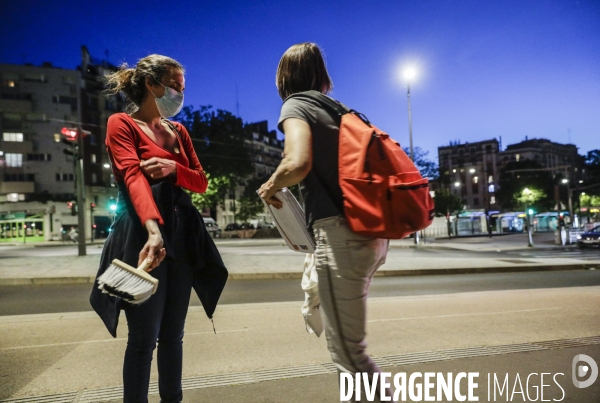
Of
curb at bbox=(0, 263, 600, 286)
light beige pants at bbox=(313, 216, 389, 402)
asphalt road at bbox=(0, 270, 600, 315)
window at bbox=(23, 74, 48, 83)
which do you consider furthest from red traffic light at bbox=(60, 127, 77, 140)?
window at bbox=(23, 74, 48, 83)

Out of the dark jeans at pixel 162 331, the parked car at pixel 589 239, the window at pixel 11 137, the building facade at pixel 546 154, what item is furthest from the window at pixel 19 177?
the building facade at pixel 546 154

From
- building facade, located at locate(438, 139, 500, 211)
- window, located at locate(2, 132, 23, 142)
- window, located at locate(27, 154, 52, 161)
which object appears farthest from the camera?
building facade, located at locate(438, 139, 500, 211)

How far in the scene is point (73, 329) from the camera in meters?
5.62

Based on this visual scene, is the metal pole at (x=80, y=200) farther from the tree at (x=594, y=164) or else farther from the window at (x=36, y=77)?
the tree at (x=594, y=164)

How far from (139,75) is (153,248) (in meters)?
0.96

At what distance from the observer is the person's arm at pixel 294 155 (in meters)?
1.84

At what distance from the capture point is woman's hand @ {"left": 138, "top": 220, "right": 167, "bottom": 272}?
6.42 feet

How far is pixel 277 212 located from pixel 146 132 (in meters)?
0.81

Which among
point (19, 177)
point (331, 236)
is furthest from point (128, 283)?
point (19, 177)

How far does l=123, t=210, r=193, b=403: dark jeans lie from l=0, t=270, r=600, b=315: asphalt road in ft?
18.8

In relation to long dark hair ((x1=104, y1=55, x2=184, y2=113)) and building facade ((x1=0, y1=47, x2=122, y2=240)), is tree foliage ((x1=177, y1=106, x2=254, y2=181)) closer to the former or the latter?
building facade ((x1=0, y1=47, x2=122, y2=240))

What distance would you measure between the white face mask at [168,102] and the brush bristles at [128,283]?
93 cm

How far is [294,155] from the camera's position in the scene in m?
1.85

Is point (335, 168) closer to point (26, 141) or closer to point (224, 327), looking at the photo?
point (224, 327)
